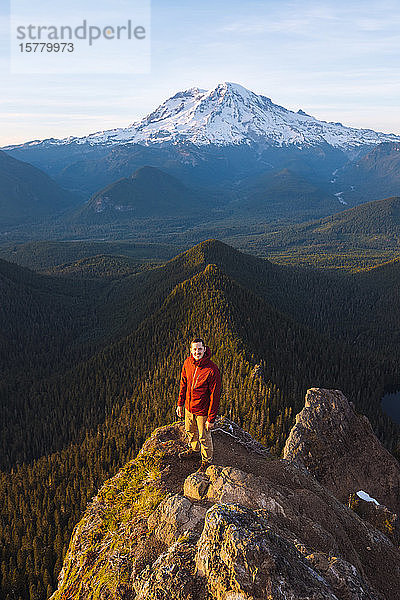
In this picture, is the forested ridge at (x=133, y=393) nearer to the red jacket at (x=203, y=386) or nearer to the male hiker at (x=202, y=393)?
the male hiker at (x=202, y=393)

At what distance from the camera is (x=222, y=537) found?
13.3 meters

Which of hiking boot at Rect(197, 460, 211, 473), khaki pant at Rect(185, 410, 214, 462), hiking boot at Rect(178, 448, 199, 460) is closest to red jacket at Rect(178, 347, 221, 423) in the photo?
khaki pant at Rect(185, 410, 214, 462)

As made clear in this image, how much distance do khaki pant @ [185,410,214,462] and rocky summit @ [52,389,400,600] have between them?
3.06 feet

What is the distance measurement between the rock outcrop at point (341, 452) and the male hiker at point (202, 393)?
102 feet

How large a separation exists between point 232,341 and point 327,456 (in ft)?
199

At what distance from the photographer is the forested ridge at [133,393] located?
62300 mm

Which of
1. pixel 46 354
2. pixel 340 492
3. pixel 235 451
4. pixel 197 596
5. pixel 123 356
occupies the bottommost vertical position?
pixel 46 354

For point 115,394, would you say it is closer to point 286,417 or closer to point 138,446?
point 138,446

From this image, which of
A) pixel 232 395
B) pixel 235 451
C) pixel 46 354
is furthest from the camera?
pixel 46 354

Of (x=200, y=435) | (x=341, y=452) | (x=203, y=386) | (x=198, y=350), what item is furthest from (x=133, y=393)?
(x=198, y=350)

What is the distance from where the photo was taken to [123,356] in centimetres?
13038

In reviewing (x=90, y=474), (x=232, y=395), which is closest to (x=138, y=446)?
(x=90, y=474)

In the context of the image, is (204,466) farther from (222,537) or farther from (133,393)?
(133,393)

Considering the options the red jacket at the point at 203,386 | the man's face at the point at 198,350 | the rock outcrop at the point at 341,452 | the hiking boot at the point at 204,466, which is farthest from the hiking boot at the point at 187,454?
the rock outcrop at the point at 341,452
